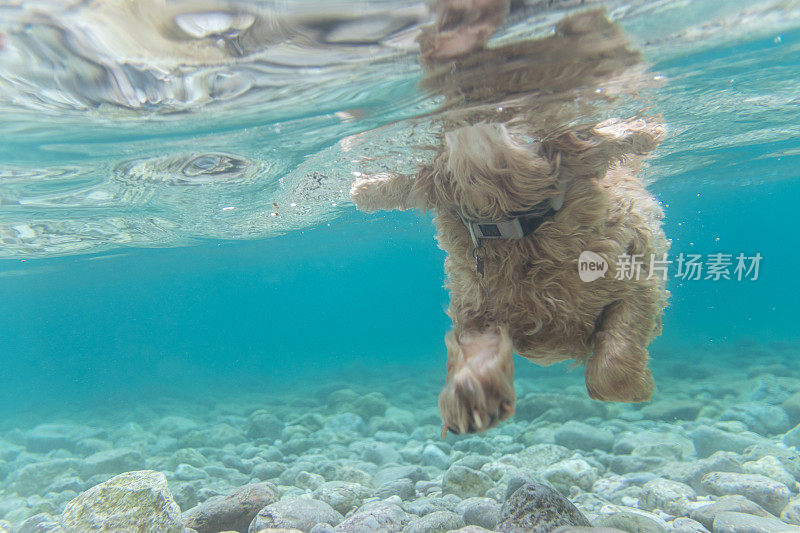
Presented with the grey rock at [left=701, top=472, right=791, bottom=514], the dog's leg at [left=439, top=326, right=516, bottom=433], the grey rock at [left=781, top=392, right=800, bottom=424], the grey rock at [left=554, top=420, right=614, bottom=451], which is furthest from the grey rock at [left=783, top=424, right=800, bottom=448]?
the dog's leg at [left=439, top=326, right=516, bottom=433]

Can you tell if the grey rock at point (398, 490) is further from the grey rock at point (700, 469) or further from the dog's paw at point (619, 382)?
the dog's paw at point (619, 382)

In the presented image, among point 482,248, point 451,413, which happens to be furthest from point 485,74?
point 451,413

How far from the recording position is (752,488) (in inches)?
199

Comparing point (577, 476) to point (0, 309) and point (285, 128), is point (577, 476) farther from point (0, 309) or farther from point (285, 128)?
point (0, 309)

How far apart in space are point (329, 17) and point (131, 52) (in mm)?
1863

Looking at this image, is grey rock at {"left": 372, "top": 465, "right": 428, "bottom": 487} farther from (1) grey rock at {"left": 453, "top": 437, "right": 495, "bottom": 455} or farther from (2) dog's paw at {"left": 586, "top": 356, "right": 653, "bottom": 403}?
(2) dog's paw at {"left": 586, "top": 356, "right": 653, "bottom": 403}

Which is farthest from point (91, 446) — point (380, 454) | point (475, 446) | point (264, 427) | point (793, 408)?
point (793, 408)

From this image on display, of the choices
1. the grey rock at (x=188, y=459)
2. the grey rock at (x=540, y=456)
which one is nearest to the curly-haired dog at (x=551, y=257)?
the grey rock at (x=540, y=456)

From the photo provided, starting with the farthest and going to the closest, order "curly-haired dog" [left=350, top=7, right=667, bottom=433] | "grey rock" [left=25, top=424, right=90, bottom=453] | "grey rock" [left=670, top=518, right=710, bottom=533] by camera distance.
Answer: "grey rock" [left=25, top=424, right=90, bottom=453] → "grey rock" [left=670, top=518, right=710, bottom=533] → "curly-haired dog" [left=350, top=7, right=667, bottom=433]

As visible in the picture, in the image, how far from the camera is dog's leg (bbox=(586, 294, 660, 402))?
3.07 m

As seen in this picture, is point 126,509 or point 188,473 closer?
point 126,509

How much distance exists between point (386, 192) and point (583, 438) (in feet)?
19.4

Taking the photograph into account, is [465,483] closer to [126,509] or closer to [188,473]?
[126,509]

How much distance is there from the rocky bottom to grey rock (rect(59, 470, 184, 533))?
0.01m
